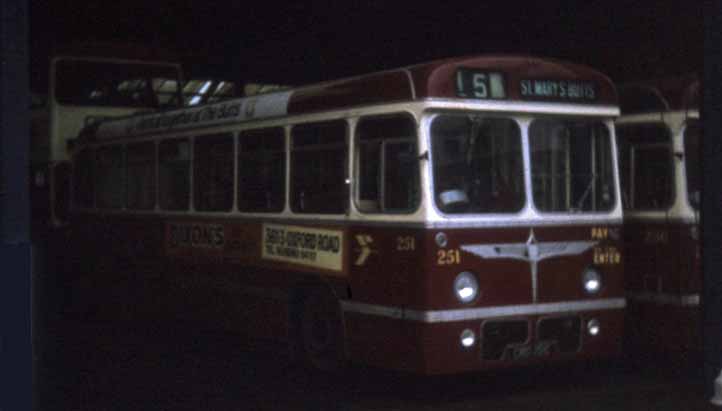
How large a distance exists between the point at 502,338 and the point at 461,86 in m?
2.17

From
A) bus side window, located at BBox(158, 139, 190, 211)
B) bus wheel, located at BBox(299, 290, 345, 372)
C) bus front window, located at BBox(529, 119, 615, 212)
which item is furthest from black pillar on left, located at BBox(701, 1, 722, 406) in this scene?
bus side window, located at BBox(158, 139, 190, 211)

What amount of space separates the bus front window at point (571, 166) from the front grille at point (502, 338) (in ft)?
3.49

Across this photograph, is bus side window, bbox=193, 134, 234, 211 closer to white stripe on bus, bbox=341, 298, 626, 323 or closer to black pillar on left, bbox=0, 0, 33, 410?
white stripe on bus, bbox=341, 298, 626, 323

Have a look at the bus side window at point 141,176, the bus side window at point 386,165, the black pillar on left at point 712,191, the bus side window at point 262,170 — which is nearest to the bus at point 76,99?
the bus side window at point 141,176

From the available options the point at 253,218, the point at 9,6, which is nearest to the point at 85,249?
the point at 253,218

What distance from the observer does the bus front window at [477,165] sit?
10492 millimetres

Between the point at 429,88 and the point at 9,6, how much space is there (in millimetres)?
3886

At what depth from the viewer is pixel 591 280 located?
37.1 ft

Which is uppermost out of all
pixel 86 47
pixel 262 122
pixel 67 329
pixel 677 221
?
pixel 86 47

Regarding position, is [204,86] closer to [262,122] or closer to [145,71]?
[145,71]

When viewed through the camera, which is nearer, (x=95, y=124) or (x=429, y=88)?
(x=429, y=88)

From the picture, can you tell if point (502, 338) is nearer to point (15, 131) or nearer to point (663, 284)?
point (663, 284)

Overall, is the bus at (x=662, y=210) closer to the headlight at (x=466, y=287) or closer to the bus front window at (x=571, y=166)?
the bus front window at (x=571, y=166)

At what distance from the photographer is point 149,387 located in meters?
11.7
